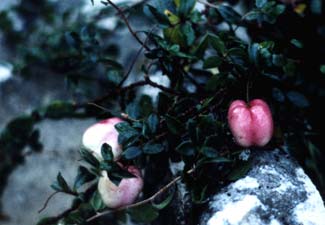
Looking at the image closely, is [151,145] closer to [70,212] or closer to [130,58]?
[70,212]

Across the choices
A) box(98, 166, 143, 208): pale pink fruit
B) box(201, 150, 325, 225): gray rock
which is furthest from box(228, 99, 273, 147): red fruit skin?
box(98, 166, 143, 208): pale pink fruit

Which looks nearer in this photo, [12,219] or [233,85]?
[233,85]

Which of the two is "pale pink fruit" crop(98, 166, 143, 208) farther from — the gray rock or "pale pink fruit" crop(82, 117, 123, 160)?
the gray rock

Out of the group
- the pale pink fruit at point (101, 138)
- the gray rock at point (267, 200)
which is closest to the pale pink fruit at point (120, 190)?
the pale pink fruit at point (101, 138)

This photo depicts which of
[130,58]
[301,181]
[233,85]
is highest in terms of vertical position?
[130,58]

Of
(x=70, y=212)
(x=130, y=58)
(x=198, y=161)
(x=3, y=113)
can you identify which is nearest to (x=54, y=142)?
(x=3, y=113)

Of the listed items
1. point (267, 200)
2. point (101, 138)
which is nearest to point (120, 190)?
point (101, 138)

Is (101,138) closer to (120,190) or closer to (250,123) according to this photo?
(120,190)
